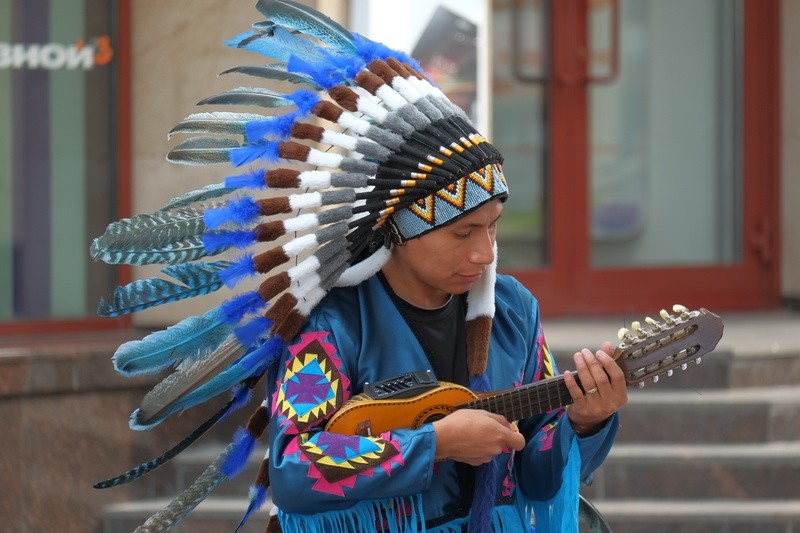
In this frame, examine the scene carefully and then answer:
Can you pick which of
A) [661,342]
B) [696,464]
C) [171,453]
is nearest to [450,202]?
[661,342]

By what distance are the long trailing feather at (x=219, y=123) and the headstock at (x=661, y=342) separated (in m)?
0.93

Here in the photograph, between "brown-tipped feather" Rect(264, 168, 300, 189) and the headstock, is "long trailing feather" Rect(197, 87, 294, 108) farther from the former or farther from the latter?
the headstock

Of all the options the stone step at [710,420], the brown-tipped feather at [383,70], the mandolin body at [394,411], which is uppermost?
the brown-tipped feather at [383,70]

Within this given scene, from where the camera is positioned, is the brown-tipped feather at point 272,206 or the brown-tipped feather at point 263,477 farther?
the brown-tipped feather at point 263,477

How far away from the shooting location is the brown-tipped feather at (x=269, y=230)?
296cm

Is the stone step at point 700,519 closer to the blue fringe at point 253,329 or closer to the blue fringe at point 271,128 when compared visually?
the blue fringe at point 253,329

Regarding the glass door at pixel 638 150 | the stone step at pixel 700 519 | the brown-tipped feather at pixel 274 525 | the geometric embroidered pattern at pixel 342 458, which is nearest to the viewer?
the geometric embroidered pattern at pixel 342 458

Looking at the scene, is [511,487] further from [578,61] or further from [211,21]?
[578,61]

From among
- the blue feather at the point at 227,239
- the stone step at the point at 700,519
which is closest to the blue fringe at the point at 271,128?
the blue feather at the point at 227,239

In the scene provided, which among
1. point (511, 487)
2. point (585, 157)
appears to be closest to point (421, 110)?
point (511, 487)

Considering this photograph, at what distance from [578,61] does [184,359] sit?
4.61m

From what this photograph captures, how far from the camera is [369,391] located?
294cm

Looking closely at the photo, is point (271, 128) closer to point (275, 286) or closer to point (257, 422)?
point (275, 286)

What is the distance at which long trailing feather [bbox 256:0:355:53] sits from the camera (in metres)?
3.10
